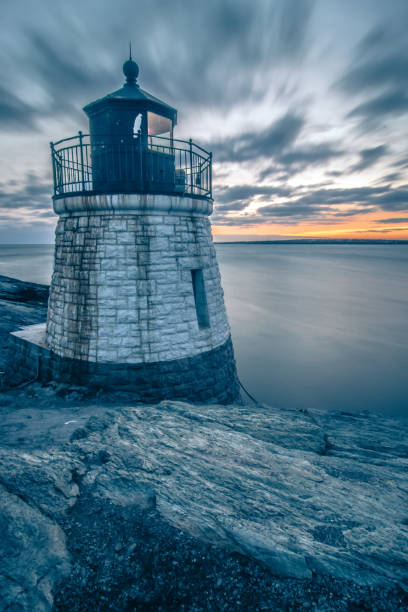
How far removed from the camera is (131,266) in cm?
623

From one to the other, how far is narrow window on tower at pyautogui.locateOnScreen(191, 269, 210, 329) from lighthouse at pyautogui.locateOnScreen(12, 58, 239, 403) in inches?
1.0

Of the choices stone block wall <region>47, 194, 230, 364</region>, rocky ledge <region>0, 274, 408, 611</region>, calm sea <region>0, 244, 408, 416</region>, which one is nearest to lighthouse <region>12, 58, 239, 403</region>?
stone block wall <region>47, 194, 230, 364</region>

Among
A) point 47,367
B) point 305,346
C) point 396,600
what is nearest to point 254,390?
point 305,346

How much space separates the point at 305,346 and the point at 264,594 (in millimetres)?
17046

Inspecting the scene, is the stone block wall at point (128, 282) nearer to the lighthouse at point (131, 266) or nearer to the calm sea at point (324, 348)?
the lighthouse at point (131, 266)

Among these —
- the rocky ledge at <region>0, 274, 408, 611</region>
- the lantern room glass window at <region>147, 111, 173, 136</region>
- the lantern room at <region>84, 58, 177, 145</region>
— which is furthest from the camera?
the lantern room glass window at <region>147, 111, 173, 136</region>

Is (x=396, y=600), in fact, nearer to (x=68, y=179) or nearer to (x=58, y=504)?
(x=58, y=504)

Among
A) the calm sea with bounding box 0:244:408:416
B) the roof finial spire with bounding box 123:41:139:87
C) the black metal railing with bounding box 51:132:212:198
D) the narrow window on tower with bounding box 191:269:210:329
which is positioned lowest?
the calm sea with bounding box 0:244:408:416

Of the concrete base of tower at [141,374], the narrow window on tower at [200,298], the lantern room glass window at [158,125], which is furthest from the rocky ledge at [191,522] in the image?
the lantern room glass window at [158,125]

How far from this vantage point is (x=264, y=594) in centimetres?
231

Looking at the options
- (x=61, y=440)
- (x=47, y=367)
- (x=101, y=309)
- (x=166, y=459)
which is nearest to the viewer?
(x=166, y=459)

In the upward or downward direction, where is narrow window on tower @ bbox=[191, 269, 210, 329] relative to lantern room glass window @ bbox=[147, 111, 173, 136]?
downward

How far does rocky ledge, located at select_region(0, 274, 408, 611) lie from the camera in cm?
228

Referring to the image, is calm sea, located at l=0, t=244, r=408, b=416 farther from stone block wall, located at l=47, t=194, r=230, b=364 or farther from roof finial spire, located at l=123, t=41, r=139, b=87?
roof finial spire, located at l=123, t=41, r=139, b=87
